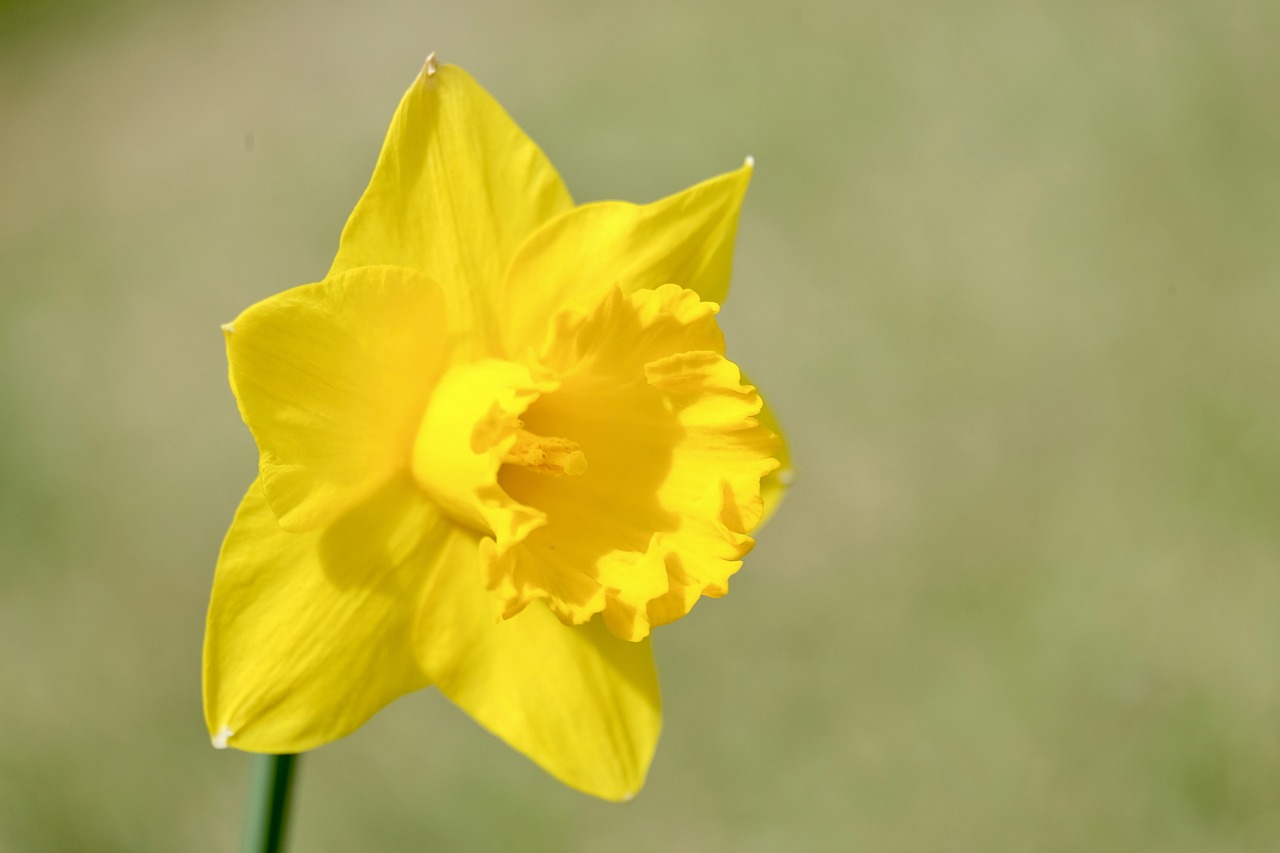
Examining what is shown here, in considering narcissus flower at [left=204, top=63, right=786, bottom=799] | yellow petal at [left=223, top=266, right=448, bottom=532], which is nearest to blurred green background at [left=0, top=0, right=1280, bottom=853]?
narcissus flower at [left=204, top=63, right=786, bottom=799]

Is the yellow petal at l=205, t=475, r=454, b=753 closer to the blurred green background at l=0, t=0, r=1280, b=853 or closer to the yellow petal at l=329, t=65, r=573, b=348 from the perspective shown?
the yellow petal at l=329, t=65, r=573, b=348

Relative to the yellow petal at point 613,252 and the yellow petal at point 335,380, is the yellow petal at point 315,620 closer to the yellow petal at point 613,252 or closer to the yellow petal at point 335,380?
the yellow petal at point 335,380

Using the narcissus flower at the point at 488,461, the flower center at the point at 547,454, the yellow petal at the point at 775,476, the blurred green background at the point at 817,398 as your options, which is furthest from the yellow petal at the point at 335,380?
the blurred green background at the point at 817,398

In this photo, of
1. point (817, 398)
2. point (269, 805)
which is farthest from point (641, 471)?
point (817, 398)

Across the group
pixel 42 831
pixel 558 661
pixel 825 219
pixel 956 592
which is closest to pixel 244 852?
pixel 558 661

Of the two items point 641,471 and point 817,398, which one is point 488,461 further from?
point 817,398

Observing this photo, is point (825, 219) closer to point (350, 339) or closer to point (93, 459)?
point (93, 459)
